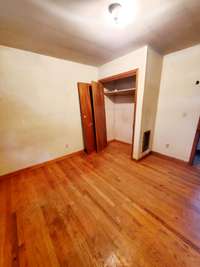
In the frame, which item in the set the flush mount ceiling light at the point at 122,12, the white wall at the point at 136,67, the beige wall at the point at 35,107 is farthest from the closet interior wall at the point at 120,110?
the flush mount ceiling light at the point at 122,12

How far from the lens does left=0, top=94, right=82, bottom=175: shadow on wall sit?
222cm

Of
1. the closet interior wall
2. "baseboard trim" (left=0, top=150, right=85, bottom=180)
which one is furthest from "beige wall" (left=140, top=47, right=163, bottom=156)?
"baseboard trim" (left=0, top=150, right=85, bottom=180)

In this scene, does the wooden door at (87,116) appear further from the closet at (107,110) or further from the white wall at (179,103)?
the white wall at (179,103)

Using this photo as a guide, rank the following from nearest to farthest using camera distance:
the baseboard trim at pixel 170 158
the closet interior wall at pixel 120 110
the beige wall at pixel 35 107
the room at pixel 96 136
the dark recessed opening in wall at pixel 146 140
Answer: the room at pixel 96 136, the beige wall at pixel 35 107, the baseboard trim at pixel 170 158, the dark recessed opening in wall at pixel 146 140, the closet interior wall at pixel 120 110

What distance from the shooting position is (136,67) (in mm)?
2422

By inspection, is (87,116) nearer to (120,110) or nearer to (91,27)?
(120,110)

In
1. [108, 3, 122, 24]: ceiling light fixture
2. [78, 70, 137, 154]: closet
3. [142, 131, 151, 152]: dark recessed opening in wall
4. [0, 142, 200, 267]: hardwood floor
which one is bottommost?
[0, 142, 200, 267]: hardwood floor

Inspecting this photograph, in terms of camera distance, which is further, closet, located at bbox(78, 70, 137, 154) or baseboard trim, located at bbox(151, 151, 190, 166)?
closet, located at bbox(78, 70, 137, 154)

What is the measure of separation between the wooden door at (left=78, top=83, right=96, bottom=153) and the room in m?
0.03

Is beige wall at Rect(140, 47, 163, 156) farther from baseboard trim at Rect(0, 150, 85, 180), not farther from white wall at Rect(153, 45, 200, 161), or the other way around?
baseboard trim at Rect(0, 150, 85, 180)

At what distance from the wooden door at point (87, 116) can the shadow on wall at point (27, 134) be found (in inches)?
19.1

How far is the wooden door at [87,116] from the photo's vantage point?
315 cm

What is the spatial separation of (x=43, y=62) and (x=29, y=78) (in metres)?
0.50

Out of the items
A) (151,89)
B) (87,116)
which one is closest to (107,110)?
(87,116)
